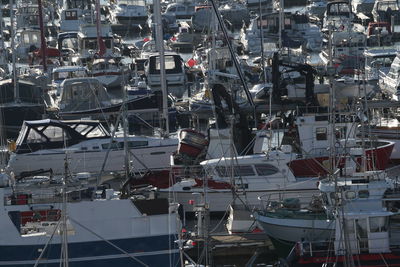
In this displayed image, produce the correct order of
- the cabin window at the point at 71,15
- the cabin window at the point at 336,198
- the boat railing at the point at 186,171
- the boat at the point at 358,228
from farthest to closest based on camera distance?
the cabin window at the point at 71,15 → the boat railing at the point at 186,171 → the boat at the point at 358,228 → the cabin window at the point at 336,198

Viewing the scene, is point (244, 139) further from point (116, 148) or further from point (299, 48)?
point (299, 48)

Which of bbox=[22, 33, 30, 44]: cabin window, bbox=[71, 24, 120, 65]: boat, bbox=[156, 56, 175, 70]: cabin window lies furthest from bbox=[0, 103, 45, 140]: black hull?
bbox=[22, 33, 30, 44]: cabin window

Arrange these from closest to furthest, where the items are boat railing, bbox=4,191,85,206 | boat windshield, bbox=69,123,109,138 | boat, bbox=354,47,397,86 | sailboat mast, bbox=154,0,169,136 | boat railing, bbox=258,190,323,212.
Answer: boat railing, bbox=4,191,85,206 → boat railing, bbox=258,190,323,212 → boat windshield, bbox=69,123,109,138 → sailboat mast, bbox=154,0,169,136 → boat, bbox=354,47,397,86

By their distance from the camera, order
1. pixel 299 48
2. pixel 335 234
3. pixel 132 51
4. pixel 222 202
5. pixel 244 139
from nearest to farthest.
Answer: pixel 335 234 → pixel 222 202 → pixel 244 139 → pixel 299 48 → pixel 132 51

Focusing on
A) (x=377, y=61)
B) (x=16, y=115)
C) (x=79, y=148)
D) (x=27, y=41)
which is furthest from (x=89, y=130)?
(x=27, y=41)

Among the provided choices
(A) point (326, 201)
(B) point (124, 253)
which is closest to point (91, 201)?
(B) point (124, 253)

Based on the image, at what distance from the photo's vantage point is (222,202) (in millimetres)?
30766

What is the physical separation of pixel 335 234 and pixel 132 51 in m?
34.9

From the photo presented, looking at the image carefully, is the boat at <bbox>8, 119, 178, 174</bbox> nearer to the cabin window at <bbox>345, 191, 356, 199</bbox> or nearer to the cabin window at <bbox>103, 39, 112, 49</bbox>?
the cabin window at <bbox>345, 191, 356, 199</bbox>

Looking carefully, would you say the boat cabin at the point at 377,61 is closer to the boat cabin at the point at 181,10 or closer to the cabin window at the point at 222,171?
the cabin window at the point at 222,171

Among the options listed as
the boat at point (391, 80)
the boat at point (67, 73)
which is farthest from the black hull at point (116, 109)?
the boat at point (391, 80)

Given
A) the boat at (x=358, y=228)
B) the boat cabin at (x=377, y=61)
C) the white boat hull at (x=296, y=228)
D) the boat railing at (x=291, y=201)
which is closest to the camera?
the boat at (x=358, y=228)

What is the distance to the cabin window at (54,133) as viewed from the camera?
112 ft

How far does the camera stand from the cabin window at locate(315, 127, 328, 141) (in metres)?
31.1
